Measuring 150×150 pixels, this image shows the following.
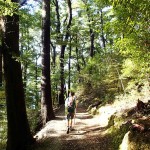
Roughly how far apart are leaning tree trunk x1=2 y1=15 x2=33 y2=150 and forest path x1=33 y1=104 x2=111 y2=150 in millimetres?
710

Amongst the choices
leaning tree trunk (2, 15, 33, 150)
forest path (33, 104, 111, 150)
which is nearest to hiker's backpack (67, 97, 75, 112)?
forest path (33, 104, 111, 150)

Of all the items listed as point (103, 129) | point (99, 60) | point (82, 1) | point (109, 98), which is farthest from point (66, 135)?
point (82, 1)

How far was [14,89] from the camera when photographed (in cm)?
962

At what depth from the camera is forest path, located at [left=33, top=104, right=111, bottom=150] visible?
29.9 feet

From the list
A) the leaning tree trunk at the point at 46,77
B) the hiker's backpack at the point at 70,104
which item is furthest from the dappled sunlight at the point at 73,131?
the hiker's backpack at the point at 70,104

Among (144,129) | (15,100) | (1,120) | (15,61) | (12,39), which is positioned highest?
(12,39)

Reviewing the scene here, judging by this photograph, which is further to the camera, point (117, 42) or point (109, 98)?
point (109, 98)

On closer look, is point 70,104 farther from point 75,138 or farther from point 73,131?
point 75,138

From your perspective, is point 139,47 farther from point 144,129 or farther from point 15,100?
point 15,100

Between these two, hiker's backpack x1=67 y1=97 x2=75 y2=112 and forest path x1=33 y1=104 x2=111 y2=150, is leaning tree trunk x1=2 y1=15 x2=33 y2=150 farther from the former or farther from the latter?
hiker's backpack x1=67 y1=97 x2=75 y2=112

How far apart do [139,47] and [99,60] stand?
40.9 ft

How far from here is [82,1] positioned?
30906mm

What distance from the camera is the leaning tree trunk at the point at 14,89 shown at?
9414mm

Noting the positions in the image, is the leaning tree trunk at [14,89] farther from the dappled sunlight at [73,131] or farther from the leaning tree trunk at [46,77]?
the leaning tree trunk at [46,77]
